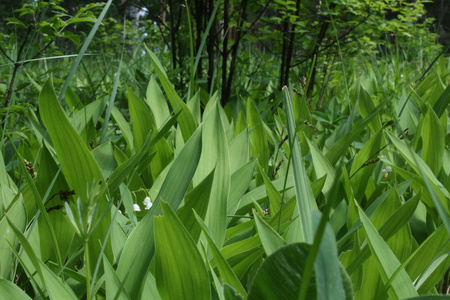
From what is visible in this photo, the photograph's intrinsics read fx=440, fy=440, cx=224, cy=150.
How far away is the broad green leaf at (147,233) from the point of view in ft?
2.22

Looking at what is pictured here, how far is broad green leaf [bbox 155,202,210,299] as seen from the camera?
0.61 metres

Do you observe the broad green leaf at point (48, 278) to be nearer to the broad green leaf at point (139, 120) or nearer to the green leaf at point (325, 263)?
→ the green leaf at point (325, 263)

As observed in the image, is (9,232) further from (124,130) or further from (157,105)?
(157,105)

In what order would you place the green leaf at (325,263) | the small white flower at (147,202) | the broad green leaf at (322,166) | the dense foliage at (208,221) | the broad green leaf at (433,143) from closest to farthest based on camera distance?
the green leaf at (325,263), the dense foliage at (208,221), the small white flower at (147,202), the broad green leaf at (322,166), the broad green leaf at (433,143)

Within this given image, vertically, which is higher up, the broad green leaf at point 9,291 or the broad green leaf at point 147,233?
the broad green leaf at point 147,233

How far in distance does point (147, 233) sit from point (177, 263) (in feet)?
0.34

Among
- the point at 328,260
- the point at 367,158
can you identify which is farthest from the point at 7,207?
the point at 367,158

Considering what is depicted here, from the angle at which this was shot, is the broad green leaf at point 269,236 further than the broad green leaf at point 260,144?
No

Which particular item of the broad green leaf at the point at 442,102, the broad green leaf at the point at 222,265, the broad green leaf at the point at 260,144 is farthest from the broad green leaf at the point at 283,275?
the broad green leaf at the point at 442,102

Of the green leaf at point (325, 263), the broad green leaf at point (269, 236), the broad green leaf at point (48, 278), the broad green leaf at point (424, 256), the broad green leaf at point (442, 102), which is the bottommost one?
the broad green leaf at point (424, 256)

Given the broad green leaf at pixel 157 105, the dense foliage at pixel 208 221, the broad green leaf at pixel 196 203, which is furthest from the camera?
the broad green leaf at pixel 157 105

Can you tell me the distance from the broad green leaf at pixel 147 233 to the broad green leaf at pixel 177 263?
0.04 metres

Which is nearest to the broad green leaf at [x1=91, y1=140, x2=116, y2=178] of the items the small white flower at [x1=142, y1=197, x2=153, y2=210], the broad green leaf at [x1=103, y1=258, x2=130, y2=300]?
the small white flower at [x1=142, y1=197, x2=153, y2=210]

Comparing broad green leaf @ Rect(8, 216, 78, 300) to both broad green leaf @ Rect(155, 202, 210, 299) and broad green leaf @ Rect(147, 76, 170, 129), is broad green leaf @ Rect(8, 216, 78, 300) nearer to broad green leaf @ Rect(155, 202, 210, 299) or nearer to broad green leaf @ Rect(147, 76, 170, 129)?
broad green leaf @ Rect(155, 202, 210, 299)
